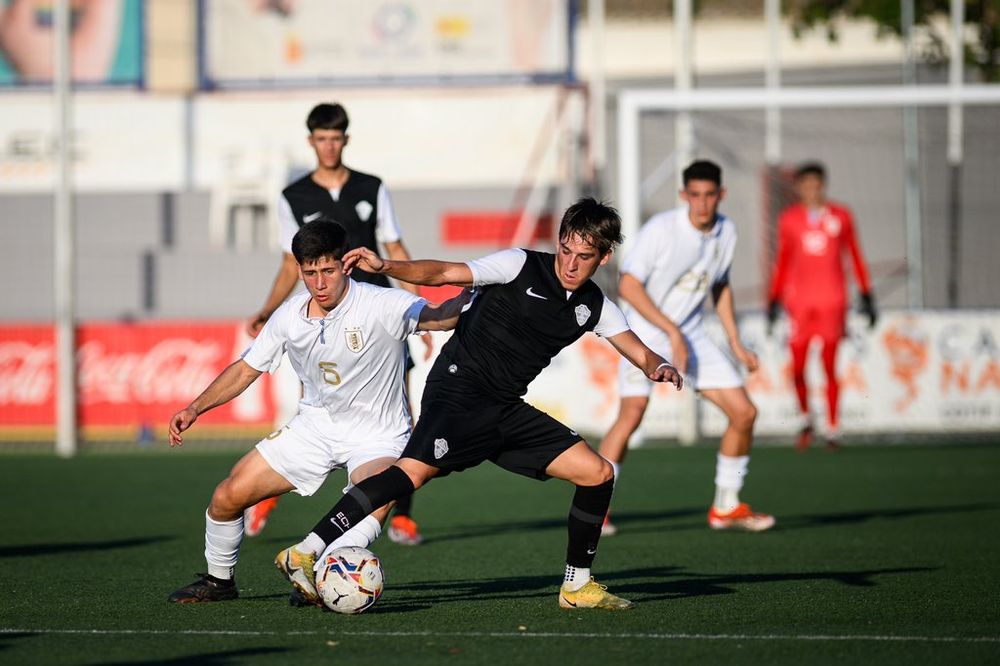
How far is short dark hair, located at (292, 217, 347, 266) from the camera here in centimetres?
663

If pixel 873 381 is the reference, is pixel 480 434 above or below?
above

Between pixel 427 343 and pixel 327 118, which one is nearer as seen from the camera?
pixel 427 343

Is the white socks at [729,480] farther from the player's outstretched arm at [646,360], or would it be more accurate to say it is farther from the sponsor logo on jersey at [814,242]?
the sponsor logo on jersey at [814,242]

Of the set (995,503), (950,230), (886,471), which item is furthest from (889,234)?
(995,503)

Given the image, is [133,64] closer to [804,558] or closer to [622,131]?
[622,131]

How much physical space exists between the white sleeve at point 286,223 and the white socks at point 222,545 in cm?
262

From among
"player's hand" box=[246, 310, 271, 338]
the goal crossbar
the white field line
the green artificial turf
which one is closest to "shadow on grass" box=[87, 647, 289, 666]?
→ the green artificial turf

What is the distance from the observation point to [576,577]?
22.3ft

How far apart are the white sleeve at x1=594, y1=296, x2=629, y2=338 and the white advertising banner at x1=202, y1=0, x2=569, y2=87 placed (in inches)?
643

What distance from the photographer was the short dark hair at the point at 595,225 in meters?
6.50

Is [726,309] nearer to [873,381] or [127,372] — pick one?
[873,381]

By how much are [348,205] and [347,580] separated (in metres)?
3.22

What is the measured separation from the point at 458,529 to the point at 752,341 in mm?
7439

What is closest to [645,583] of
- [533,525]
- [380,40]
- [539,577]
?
[539,577]
